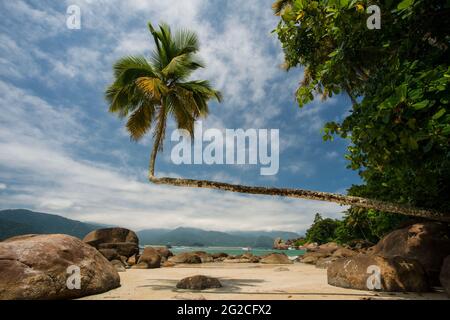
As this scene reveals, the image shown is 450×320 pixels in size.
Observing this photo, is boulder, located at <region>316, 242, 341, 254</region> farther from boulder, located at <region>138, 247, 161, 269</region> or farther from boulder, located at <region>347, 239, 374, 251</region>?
boulder, located at <region>138, 247, 161, 269</region>

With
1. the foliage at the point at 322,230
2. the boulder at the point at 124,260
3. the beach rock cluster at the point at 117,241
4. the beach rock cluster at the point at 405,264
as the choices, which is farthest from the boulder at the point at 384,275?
the foliage at the point at 322,230

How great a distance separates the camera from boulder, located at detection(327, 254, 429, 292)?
20.3 feet

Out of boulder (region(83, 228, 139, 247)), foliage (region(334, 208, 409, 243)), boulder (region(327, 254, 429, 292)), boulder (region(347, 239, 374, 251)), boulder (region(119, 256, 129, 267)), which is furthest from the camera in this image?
boulder (region(347, 239, 374, 251))

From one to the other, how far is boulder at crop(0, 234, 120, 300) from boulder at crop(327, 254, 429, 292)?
5677 mm

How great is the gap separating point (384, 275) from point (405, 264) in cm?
68

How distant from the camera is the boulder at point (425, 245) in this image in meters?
7.31

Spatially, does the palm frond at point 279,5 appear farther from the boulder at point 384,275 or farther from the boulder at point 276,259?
the boulder at point 384,275

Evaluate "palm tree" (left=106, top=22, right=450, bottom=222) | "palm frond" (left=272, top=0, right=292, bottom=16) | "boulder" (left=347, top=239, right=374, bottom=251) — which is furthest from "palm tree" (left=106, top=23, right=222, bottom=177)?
"boulder" (left=347, top=239, right=374, bottom=251)

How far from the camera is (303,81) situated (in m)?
25.4

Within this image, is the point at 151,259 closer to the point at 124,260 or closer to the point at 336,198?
the point at 124,260

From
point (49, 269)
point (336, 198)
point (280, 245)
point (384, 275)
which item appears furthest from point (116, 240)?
point (280, 245)

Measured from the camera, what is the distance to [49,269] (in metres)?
5.39
